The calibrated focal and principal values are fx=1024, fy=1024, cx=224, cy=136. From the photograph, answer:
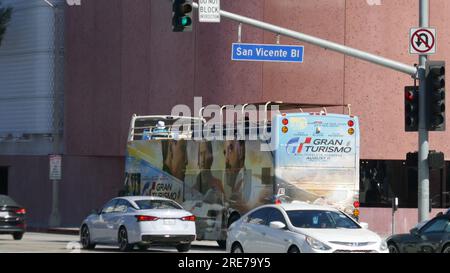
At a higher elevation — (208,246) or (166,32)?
(166,32)

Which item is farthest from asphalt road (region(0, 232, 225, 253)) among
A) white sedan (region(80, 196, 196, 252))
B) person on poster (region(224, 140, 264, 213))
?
person on poster (region(224, 140, 264, 213))

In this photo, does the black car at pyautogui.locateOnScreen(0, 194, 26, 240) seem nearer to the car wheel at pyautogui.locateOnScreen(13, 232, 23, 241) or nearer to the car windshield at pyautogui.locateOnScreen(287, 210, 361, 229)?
the car wheel at pyautogui.locateOnScreen(13, 232, 23, 241)

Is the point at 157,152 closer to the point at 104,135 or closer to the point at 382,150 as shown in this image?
the point at 382,150

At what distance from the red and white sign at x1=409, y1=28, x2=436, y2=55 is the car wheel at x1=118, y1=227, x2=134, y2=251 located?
28.2ft

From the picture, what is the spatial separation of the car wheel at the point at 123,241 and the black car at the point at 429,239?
671 centimetres

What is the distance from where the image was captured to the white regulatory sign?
85.8ft

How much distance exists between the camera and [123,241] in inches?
1038

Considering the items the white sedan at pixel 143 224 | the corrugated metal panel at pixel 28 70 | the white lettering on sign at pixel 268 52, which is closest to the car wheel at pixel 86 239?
the white sedan at pixel 143 224

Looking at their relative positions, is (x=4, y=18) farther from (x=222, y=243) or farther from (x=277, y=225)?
(x=277, y=225)

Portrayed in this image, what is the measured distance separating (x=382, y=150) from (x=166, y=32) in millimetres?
10366

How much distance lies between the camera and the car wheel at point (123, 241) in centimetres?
2616

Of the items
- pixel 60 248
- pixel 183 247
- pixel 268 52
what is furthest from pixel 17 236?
pixel 268 52
